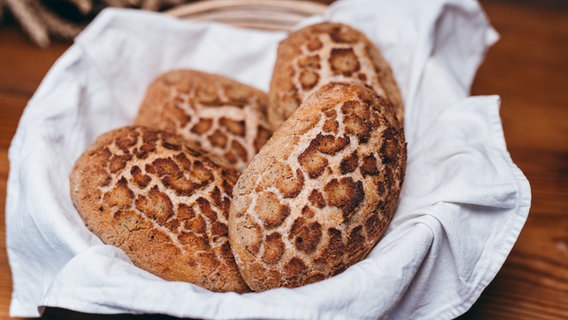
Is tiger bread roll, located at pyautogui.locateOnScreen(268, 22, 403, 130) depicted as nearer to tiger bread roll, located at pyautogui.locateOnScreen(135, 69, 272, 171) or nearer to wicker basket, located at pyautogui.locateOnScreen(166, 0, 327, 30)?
tiger bread roll, located at pyautogui.locateOnScreen(135, 69, 272, 171)

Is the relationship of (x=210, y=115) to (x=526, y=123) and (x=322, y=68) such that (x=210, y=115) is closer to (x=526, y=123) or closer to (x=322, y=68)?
(x=322, y=68)

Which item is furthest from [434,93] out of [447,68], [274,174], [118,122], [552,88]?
[118,122]

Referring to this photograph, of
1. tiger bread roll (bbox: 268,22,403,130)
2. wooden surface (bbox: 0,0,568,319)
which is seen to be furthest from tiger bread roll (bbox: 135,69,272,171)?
wooden surface (bbox: 0,0,568,319)

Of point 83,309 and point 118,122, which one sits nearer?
point 83,309

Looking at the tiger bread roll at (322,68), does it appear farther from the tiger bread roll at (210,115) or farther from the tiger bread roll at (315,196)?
the tiger bread roll at (315,196)

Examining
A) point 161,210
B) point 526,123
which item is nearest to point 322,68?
point 161,210

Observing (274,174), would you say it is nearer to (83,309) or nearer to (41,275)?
(83,309)
